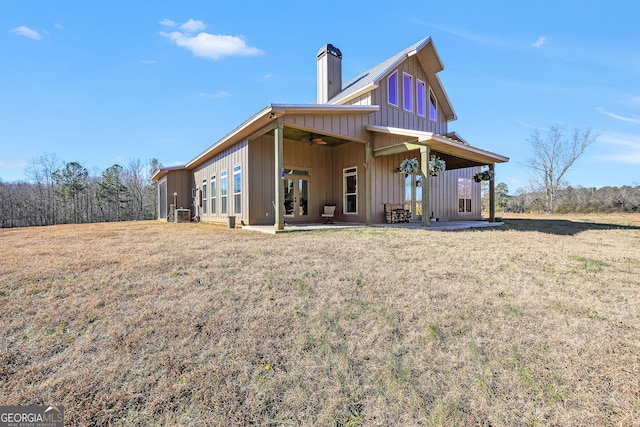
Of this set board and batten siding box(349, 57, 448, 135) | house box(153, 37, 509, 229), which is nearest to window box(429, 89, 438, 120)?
house box(153, 37, 509, 229)

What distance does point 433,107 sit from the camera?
12703 millimetres

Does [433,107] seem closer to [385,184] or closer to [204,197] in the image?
[385,184]

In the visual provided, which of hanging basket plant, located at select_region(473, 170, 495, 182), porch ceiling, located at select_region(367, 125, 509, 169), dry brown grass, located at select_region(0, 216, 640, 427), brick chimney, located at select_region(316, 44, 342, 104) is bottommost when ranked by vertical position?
dry brown grass, located at select_region(0, 216, 640, 427)

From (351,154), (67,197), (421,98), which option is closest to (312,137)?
(351,154)

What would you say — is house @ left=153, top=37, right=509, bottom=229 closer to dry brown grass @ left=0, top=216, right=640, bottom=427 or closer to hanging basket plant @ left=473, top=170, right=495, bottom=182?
hanging basket plant @ left=473, top=170, right=495, bottom=182

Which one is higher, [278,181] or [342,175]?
[342,175]

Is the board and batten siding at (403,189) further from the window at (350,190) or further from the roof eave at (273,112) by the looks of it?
the roof eave at (273,112)

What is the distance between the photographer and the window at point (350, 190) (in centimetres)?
1040

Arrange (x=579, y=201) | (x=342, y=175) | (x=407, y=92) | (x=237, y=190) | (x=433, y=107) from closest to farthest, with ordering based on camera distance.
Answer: (x=237, y=190) < (x=342, y=175) < (x=407, y=92) < (x=433, y=107) < (x=579, y=201)

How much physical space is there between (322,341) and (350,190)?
8484mm

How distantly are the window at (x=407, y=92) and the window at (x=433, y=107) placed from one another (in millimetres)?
1455

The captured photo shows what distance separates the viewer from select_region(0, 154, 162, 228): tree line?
27.9 m

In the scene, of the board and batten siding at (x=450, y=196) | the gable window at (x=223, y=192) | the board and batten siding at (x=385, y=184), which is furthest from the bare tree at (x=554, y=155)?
the gable window at (x=223, y=192)

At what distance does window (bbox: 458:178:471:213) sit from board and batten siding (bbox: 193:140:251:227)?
9.74m
